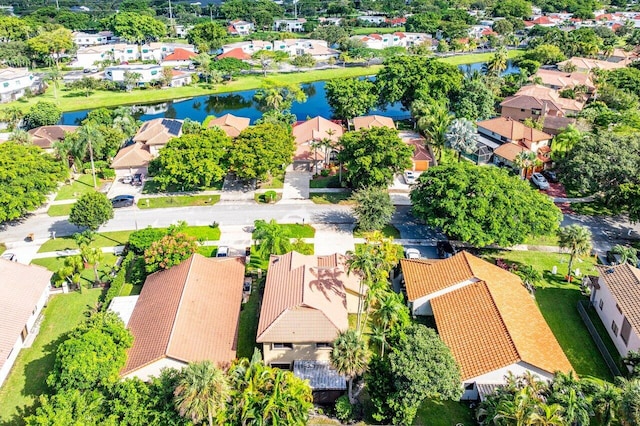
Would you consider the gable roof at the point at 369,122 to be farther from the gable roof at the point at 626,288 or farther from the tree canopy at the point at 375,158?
the gable roof at the point at 626,288

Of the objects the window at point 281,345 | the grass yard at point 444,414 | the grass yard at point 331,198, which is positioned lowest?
the grass yard at point 444,414

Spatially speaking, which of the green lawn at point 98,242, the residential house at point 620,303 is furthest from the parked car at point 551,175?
the green lawn at point 98,242

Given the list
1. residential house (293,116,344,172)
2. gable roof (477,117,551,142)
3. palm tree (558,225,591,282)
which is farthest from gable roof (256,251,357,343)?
gable roof (477,117,551,142)

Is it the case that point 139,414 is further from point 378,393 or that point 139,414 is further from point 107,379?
point 378,393

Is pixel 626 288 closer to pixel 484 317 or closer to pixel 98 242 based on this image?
pixel 484 317

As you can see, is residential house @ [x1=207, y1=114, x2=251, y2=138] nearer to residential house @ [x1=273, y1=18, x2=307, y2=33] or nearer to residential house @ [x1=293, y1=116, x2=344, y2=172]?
residential house @ [x1=293, y1=116, x2=344, y2=172]

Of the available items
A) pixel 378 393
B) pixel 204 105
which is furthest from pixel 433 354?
pixel 204 105
